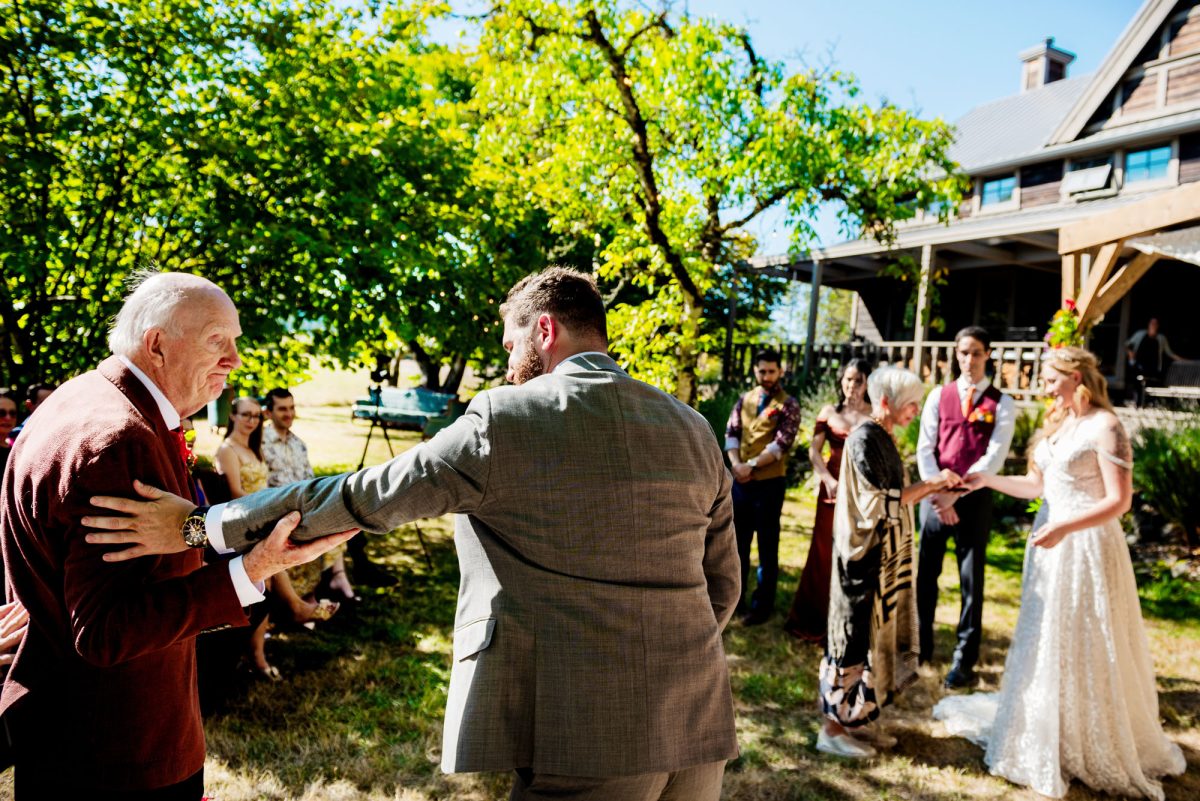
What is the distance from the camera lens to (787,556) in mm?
8852

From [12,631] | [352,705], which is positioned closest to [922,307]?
[352,705]

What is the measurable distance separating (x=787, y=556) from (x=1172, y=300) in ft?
44.2

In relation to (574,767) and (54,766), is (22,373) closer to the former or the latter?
(54,766)

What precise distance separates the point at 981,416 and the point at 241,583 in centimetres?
528

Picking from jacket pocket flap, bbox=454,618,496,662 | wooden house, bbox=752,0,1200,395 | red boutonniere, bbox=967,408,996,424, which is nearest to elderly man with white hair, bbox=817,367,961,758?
red boutonniere, bbox=967,408,996,424

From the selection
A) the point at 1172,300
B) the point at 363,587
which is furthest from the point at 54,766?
the point at 1172,300

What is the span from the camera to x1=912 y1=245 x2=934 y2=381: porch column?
499 inches

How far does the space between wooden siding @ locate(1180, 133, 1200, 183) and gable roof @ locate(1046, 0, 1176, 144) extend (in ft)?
7.18

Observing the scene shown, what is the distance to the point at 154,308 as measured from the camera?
186 centimetres

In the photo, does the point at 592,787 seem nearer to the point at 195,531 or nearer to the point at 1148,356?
the point at 195,531

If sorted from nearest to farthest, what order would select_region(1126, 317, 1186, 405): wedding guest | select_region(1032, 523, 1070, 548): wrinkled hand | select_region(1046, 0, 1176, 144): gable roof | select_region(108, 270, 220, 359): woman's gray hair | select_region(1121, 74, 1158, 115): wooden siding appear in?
select_region(108, 270, 220, 359): woman's gray hair → select_region(1032, 523, 1070, 548): wrinkled hand → select_region(1126, 317, 1186, 405): wedding guest → select_region(1046, 0, 1176, 144): gable roof → select_region(1121, 74, 1158, 115): wooden siding

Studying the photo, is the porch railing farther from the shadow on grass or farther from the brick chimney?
the brick chimney

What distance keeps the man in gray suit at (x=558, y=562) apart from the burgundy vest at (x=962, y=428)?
14.8ft

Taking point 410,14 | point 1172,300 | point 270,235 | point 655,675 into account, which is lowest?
point 655,675
